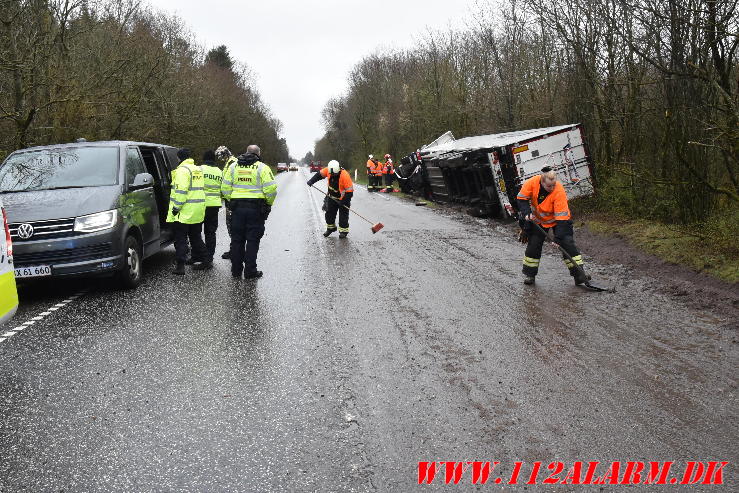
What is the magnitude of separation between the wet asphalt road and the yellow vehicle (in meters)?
0.54

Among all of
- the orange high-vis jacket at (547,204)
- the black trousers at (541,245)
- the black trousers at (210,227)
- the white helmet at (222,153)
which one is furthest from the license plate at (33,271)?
the orange high-vis jacket at (547,204)

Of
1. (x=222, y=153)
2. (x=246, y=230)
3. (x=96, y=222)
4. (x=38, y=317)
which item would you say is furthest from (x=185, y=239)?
(x=38, y=317)

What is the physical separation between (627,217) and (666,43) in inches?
173

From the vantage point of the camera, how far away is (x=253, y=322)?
6430 millimetres

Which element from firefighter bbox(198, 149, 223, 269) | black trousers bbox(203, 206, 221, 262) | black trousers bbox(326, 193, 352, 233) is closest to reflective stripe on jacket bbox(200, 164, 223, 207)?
firefighter bbox(198, 149, 223, 269)

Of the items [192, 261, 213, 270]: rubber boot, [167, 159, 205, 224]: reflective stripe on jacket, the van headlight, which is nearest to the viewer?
the van headlight

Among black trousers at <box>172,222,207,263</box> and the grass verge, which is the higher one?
black trousers at <box>172,222,207,263</box>

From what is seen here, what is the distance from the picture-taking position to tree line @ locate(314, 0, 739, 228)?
9711 millimetres

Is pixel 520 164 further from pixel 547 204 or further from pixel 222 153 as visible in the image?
pixel 222 153

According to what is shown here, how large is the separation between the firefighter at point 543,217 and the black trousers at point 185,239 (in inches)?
181

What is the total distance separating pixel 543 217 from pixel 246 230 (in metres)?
4.01

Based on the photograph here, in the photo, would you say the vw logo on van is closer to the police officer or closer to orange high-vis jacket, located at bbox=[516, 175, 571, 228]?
the police officer

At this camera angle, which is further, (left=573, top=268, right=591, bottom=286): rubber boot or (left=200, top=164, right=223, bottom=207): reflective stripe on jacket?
(left=200, top=164, right=223, bottom=207): reflective stripe on jacket

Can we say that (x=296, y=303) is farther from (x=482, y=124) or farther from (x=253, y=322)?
(x=482, y=124)
